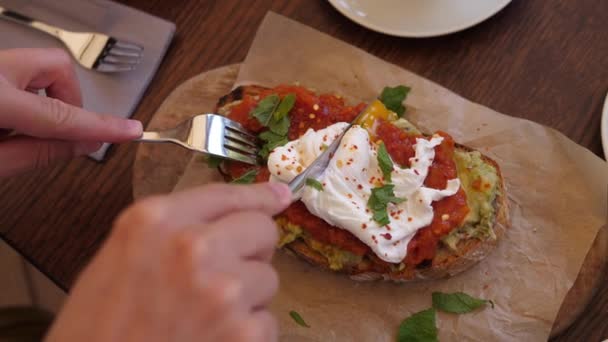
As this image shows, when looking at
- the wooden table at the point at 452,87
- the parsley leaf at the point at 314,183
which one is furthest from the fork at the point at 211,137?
the wooden table at the point at 452,87

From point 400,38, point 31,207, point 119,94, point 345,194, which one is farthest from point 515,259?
point 31,207

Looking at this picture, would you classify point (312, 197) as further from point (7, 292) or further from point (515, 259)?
point (7, 292)

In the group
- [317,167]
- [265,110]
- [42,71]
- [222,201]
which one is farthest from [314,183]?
[42,71]

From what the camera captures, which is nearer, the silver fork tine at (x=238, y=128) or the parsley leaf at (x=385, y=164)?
the parsley leaf at (x=385, y=164)

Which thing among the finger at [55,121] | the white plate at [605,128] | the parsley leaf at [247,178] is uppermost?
the white plate at [605,128]

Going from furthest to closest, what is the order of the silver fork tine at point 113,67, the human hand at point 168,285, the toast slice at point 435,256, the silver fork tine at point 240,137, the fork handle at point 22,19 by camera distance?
1. the fork handle at point 22,19
2. the silver fork tine at point 113,67
3. the silver fork tine at point 240,137
4. the toast slice at point 435,256
5. the human hand at point 168,285

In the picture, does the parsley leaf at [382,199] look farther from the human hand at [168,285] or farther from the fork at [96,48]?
the fork at [96,48]
